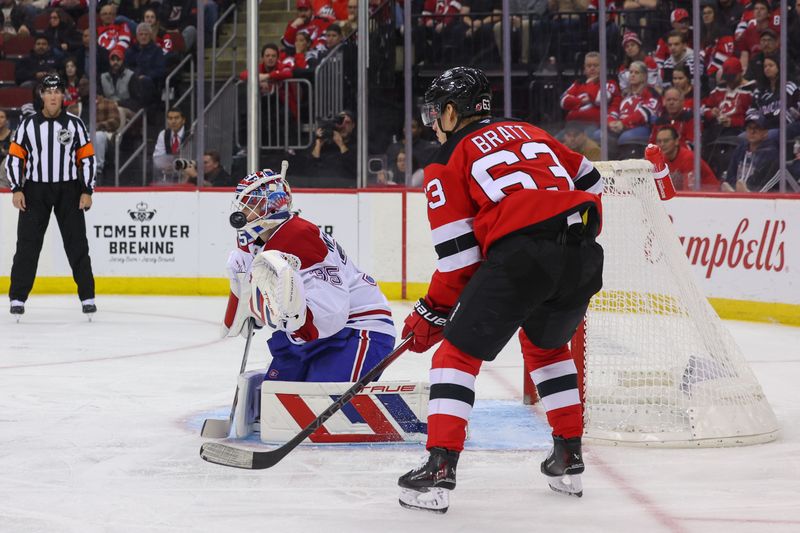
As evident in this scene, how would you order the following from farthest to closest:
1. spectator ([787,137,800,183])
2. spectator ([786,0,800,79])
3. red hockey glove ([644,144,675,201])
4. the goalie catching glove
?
1. spectator ([786,0,800,79])
2. spectator ([787,137,800,183])
3. red hockey glove ([644,144,675,201])
4. the goalie catching glove

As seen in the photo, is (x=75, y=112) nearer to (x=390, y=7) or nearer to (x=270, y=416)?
(x=390, y=7)

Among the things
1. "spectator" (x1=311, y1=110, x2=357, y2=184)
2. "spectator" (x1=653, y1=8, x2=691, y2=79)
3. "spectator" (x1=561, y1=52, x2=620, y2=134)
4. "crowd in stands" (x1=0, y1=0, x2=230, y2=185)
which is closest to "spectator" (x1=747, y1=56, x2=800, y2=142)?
"spectator" (x1=653, y1=8, x2=691, y2=79)

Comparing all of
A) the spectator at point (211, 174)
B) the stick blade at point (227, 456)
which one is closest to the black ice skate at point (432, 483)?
the stick blade at point (227, 456)

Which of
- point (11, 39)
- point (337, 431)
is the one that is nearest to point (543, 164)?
point (337, 431)

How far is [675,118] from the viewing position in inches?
295

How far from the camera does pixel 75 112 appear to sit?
8148mm

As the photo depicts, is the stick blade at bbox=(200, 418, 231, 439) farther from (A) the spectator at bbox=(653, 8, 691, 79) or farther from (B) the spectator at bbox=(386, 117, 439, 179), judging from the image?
(A) the spectator at bbox=(653, 8, 691, 79)

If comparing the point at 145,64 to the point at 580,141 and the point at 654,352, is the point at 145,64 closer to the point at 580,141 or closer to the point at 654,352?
the point at 580,141

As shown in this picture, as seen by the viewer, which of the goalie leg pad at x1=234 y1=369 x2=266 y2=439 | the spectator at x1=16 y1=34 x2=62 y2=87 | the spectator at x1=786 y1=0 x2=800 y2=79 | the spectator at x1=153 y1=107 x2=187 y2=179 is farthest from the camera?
the spectator at x1=16 y1=34 x2=62 y2=87

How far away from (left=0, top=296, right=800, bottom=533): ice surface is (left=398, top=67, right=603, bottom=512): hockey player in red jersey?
0.24m

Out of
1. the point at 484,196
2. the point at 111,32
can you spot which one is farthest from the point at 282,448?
the point at 111,32

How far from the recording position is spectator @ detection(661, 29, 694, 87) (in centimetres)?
758

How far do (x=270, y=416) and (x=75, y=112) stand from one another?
5486 millimetres

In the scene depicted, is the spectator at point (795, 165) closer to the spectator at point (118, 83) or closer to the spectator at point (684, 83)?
the spectator at point (684, 83)
